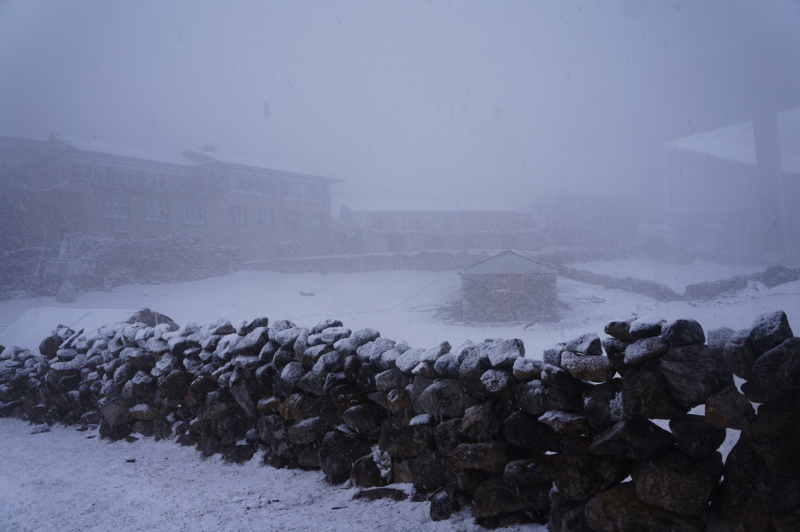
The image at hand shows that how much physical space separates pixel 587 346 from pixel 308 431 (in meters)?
2.47

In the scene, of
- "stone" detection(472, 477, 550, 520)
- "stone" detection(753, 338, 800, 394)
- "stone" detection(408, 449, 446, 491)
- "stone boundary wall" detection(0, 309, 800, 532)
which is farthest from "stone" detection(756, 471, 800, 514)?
"stone" detection(408, 449, 446, 491)

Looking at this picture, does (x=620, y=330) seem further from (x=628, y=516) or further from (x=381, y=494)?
Answer: (x=381, y=494)

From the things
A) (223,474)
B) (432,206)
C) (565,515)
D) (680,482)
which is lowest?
(223,474)

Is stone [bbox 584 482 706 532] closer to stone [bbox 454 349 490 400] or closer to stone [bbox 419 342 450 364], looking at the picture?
stone [bbox 454 349 490 400]

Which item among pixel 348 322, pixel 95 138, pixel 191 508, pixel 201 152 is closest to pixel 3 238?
pixel 95 138

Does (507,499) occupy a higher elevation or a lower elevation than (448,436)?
lower

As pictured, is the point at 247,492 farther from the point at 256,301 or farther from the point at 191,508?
the point at 256,301

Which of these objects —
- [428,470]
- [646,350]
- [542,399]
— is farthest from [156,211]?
[646,350]

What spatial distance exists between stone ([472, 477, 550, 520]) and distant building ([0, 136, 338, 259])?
17.0 meters

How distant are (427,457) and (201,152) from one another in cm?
2612

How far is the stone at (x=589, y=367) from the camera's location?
2.19 meters

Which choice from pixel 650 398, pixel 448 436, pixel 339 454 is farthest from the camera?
pixel 339 454

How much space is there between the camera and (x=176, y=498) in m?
3.54

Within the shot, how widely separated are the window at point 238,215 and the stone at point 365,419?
1947 centimetres
